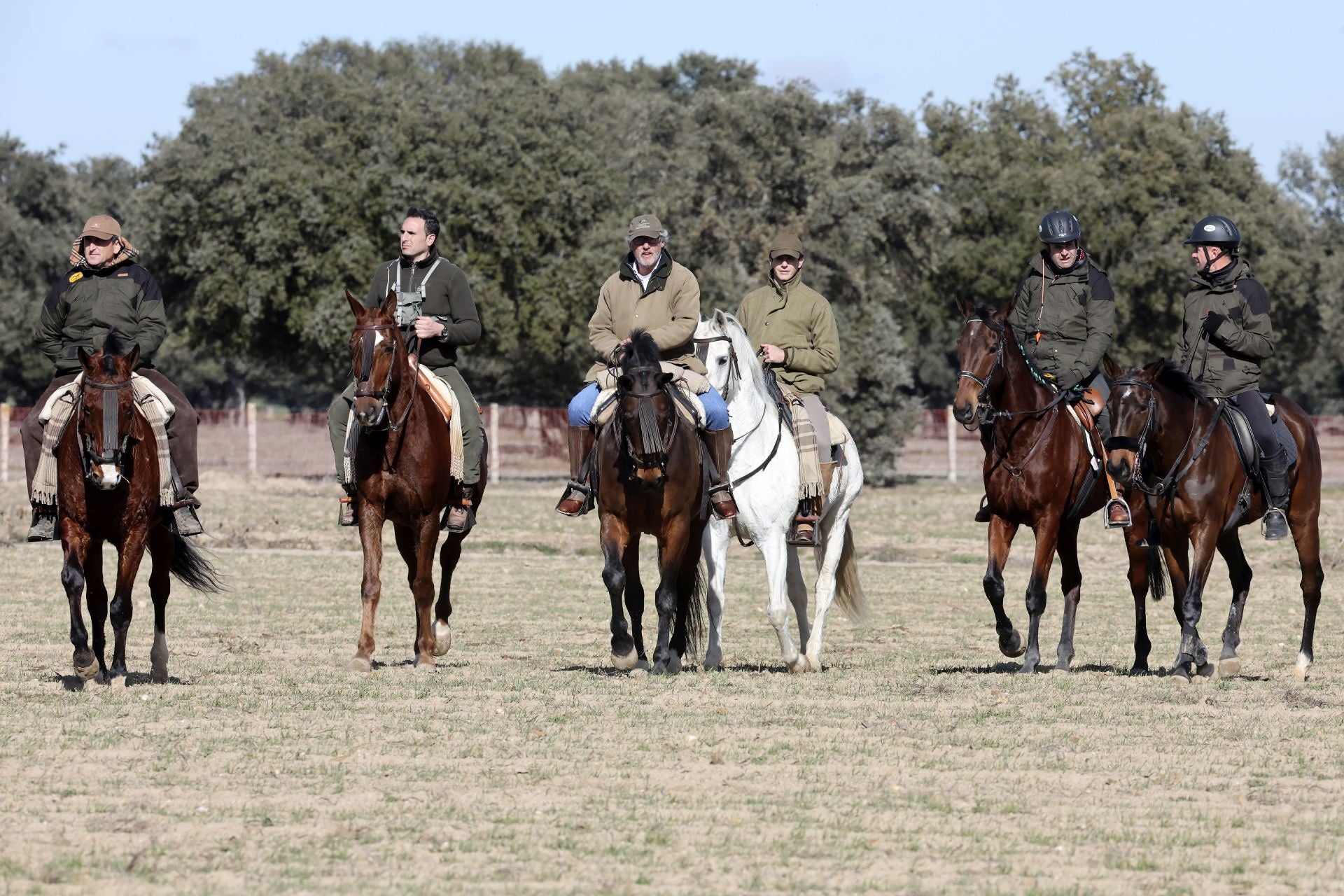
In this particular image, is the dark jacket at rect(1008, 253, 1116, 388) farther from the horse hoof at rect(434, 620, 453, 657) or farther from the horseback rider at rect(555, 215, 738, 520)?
the horse hoof at rect(434, 620, 453, 657)

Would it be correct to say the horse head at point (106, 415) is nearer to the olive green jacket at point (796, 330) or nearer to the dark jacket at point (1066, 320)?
the olive green jacket at point (796, 330)

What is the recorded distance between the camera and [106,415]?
1165 centimetres

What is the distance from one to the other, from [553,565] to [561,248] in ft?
97.3

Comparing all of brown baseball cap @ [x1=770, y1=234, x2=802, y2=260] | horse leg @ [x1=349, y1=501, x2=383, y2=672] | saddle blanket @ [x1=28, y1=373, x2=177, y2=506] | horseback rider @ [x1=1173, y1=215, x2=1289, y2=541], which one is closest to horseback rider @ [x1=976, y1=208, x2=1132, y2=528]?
horseback rider @ [x1=1173, y1=215, x2=1289, y2=541]

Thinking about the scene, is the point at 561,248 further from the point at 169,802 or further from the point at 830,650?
the point at 169,802

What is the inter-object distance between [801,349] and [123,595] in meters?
5.12

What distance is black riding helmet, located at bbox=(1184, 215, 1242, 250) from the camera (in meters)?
13.8

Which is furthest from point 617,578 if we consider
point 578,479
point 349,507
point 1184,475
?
point 1184,475

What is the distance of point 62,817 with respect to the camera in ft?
25.7

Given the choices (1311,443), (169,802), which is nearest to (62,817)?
(169,802)

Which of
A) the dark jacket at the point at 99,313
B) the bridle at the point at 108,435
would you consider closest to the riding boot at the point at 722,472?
the dark jacket at the point at 99,313

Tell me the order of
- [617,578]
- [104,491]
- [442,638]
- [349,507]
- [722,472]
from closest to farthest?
1. [104,491]
2. [617,578]
3. [722,472]
4. [349,507]
5. [442,638]

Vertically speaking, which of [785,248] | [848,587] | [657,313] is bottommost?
[848,587]

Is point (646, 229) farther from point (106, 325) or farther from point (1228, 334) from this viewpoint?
point (1228, 334)
